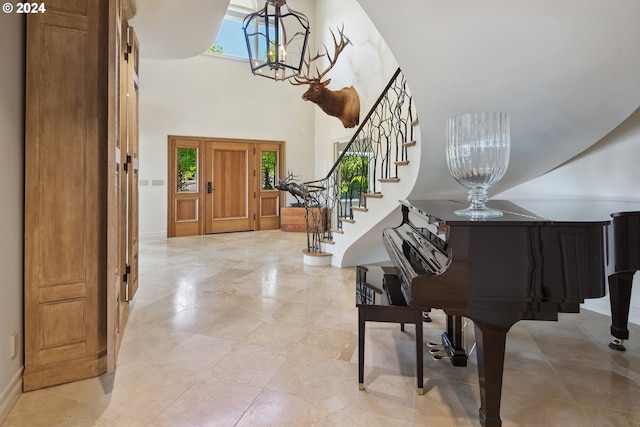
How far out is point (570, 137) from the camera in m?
2.78

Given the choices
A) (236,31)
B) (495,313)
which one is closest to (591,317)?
(495,313)

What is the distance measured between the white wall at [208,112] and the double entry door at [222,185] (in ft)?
0.64

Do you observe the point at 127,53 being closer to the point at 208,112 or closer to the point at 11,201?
the point at 11,201

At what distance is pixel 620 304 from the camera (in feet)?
7.92

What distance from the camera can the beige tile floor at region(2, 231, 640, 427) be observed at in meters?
1.66

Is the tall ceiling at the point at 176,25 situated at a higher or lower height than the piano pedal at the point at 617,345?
higher

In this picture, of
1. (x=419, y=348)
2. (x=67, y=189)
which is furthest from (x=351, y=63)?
(x=419, y=348)

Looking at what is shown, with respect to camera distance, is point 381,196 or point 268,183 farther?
point 268,183

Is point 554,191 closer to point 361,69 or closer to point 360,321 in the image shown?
point 360,321

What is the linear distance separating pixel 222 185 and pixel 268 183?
1.13 m

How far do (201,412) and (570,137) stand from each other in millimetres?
3248

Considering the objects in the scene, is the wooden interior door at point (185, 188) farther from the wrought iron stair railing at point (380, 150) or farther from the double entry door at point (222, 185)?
the wrought iron stair railing at point (380, 150)

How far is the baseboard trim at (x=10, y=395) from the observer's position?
162 cm

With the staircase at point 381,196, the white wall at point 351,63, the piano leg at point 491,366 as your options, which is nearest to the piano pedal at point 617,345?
the piano leg at point 491,366
